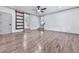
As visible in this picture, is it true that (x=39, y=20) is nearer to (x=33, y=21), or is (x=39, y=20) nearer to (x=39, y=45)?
(x=33, y=21)

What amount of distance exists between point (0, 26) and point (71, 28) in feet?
17.5

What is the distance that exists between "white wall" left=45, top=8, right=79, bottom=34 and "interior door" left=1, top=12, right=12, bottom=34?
3.85m

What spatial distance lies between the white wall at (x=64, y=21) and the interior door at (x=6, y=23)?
12.6 feet

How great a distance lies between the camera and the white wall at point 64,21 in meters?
7.53

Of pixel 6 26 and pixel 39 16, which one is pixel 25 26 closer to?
pixel 39 16

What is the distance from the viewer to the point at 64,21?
866 centimetres

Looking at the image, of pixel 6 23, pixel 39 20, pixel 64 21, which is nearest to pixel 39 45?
pixel 6 23

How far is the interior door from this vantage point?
6.98m

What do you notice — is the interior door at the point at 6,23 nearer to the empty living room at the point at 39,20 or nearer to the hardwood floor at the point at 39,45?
the empty living room at the point at 39,20

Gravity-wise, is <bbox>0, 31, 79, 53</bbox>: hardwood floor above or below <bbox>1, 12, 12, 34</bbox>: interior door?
below

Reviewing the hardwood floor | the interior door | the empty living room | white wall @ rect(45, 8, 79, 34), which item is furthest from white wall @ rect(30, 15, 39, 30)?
the hardwood floor

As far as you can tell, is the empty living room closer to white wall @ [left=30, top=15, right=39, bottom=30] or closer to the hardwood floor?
white wall @ [left=30, top=15, right=39, bottom=30]
